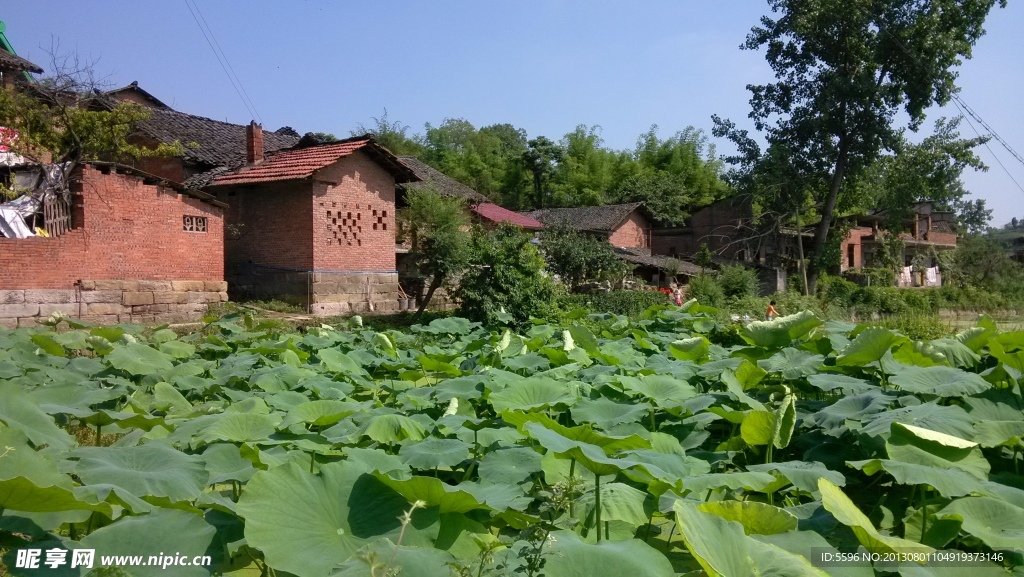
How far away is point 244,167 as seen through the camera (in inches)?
683

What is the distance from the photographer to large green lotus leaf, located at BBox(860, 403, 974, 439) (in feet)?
8.73

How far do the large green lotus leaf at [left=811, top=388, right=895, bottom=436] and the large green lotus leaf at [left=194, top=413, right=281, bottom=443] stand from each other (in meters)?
2.28

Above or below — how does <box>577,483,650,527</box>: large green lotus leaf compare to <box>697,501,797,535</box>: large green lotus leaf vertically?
below

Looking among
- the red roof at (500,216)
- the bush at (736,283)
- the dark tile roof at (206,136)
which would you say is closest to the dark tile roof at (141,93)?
the dark tile roof at (206,136)

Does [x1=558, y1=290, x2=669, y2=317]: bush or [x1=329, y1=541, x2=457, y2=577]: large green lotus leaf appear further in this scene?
[x1=558, y1=290, x2=669, y2=317]: bush

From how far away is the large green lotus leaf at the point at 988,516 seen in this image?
2.00m

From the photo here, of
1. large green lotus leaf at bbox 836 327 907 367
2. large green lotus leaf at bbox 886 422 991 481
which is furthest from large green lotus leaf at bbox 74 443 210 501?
large green lotus leaf at bbox 836 327 907 367

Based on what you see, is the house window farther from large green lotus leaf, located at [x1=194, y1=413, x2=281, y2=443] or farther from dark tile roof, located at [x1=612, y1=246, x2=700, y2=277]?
dark tile roof, located at [x1=612, y1=246, x2=700, y2=277]

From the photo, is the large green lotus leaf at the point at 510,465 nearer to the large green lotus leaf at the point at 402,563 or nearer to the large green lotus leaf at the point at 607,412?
the large green lotus leaf at the point at 607,412

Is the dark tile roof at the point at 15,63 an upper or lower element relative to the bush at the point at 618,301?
upper

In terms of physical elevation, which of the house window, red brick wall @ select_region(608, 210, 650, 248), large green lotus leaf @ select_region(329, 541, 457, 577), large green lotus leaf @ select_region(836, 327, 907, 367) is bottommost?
large green lotus leaf @ select_region(329, 541, 457, 577)

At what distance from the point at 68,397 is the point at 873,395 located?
360 cm

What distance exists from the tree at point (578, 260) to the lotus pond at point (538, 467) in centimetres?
1497

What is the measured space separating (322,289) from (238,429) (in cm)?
1321
